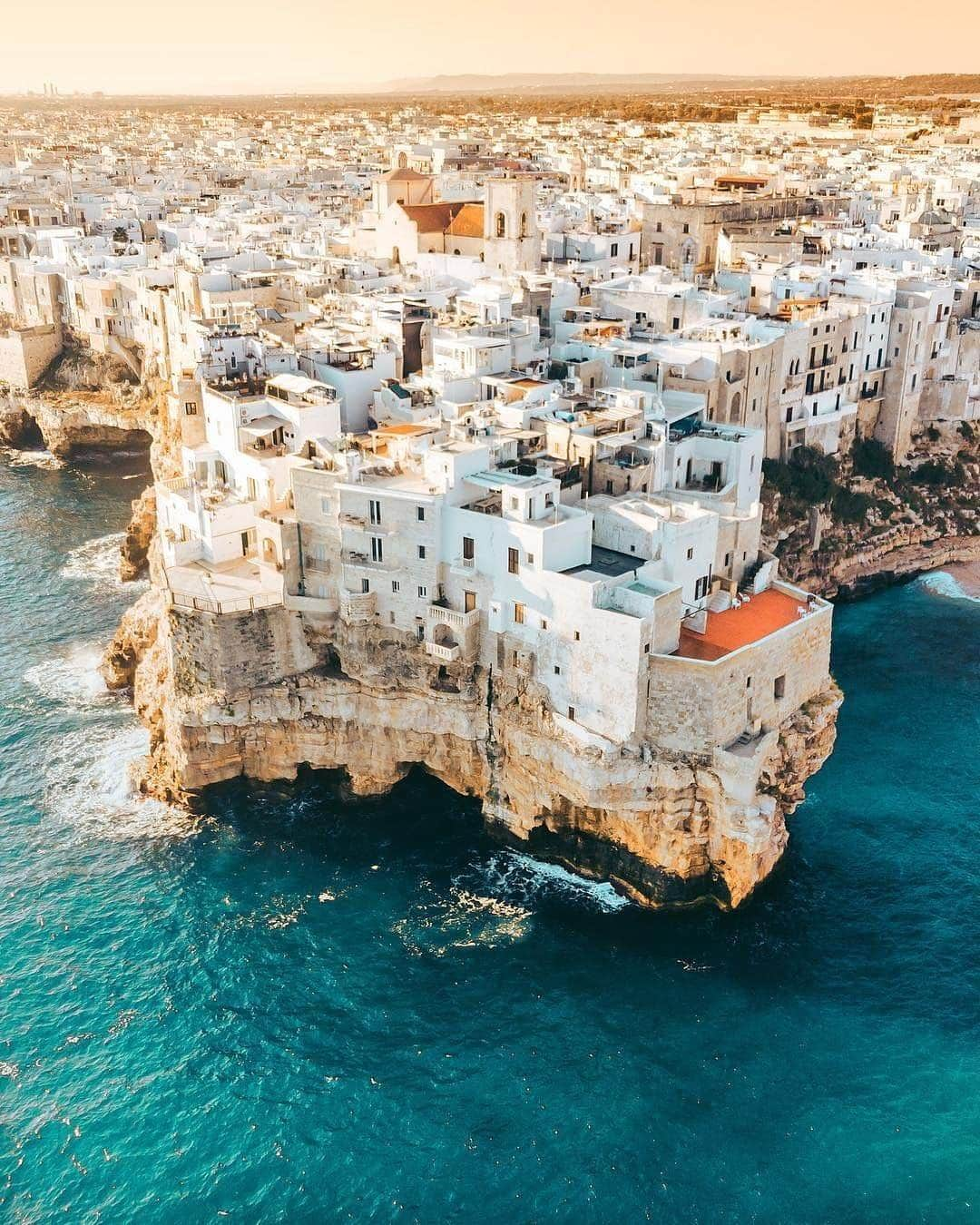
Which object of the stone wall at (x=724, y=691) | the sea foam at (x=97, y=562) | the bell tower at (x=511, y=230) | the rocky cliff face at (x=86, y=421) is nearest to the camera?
the stone wall at (x=724, y=691)

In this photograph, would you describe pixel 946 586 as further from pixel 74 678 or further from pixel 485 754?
pixel 74 678

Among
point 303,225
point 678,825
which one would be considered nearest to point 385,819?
point 678,825

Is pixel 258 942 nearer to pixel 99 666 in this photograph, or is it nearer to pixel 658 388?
pixel 99 666

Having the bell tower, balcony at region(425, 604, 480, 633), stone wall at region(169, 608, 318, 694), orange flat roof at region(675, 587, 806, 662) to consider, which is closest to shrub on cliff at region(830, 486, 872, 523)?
orange flat roof at region(675, 587, 806, 662)

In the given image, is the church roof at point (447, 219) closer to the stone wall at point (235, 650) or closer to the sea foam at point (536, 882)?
the stone wall at point (235, 650)


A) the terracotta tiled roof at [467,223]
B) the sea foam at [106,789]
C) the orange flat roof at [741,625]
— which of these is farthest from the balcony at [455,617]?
the terracotta tiled roof at [467,223]

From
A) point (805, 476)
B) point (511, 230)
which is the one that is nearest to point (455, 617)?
point (805, 476)
